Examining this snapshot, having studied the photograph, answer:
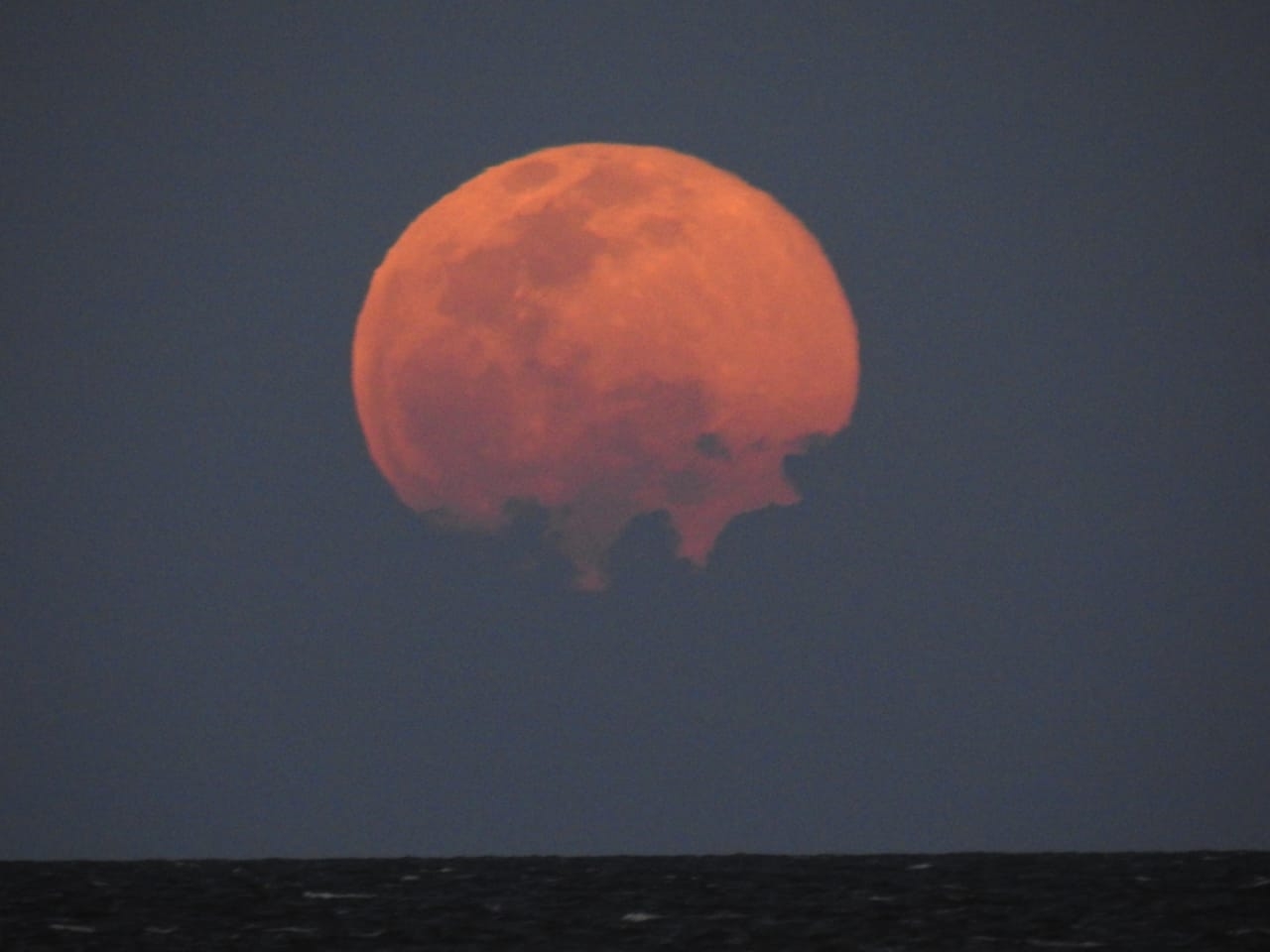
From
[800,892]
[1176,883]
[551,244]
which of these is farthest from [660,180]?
[1176,883]

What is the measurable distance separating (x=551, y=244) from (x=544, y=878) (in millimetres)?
9413

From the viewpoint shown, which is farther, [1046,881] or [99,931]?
[1046,881]

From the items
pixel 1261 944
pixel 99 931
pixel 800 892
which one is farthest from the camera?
pixel 800 892

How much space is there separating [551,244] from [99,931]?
11.3 metres

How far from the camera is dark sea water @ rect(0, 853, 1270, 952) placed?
1016 inches

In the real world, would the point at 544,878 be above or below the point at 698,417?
below

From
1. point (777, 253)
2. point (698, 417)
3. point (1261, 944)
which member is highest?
point (777, 253)

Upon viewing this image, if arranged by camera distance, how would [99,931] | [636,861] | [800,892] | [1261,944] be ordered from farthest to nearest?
[636,861] < [800,892] < [99,931] < [1261,944]

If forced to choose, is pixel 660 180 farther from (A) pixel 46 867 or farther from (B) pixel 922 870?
(A) pixel 46 867

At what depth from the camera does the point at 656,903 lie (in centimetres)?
2989

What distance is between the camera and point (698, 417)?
103 ft

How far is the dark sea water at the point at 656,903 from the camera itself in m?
25.8

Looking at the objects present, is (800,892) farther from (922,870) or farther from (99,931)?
(99,931)

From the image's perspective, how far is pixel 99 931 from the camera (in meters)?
26.9
